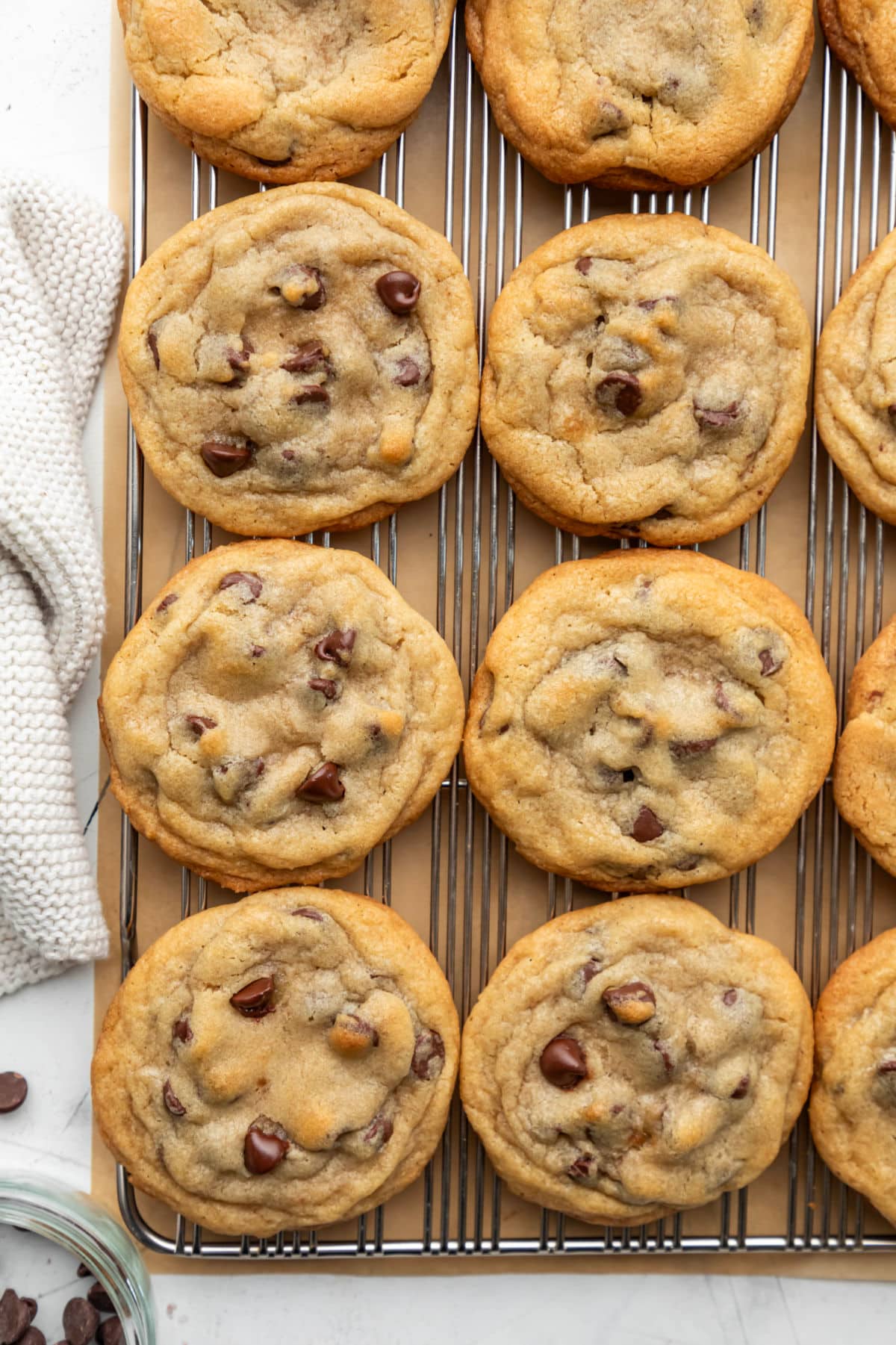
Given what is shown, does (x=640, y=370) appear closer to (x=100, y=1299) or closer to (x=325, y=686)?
(x=325, y=686)

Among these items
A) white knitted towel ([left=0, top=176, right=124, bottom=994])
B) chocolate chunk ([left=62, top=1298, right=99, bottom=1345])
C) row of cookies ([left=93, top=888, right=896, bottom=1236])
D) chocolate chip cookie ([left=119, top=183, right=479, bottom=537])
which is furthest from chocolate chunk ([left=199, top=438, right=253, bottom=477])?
chocolate chunk ([left=62, top=1298, right=99, bottom=1345])

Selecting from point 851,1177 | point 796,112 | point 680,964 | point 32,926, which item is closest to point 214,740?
point 32,926

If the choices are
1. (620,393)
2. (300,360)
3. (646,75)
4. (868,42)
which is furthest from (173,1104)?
(868,42)

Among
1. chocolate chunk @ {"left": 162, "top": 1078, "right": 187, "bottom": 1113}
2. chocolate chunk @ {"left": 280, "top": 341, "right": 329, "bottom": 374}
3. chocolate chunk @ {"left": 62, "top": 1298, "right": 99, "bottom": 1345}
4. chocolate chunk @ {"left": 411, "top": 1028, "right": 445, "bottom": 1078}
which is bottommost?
chocolate chunk @ {"left": 62, "top": 1298, "right": 99, "bottom": 1345}

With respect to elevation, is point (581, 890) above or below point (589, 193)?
below

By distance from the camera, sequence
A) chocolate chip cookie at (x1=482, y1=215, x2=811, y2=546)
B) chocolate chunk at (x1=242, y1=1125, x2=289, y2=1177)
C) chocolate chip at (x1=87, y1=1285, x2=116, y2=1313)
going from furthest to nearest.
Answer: chocolate chip at (x1=87, y1=1285, x2=116, y2=1313) → chocolate chip cookie at (x1=482, y1=215, x2=811, y2=546) → chocolate chunk at (x1=242, y1=1125, x2=289, y2=1177)

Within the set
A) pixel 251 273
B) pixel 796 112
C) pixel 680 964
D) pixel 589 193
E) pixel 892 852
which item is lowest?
pixel 680 964

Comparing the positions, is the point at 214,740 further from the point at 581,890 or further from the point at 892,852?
the point at 892,852

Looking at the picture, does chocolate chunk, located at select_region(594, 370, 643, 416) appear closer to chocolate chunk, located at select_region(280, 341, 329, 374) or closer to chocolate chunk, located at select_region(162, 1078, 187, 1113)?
chocolate chunk, located at select_region(280, 341, 329, 374)
